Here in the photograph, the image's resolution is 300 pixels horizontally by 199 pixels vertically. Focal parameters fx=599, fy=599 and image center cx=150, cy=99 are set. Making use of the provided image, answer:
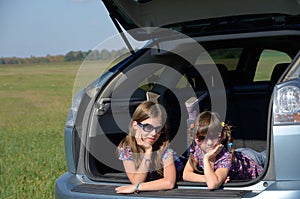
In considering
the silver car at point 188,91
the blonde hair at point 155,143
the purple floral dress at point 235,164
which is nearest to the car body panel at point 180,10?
the silver car at point 188,91

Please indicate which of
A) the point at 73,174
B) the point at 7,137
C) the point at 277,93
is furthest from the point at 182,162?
the point at 7,137

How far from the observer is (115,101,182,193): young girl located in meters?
3.69

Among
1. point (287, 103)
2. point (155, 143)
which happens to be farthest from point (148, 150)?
point (287, 103)

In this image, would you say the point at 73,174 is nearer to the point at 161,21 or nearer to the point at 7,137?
the point at 161,21

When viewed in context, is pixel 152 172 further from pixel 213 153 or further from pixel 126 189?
pixel 213 153

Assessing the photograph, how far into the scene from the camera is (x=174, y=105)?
15.7 ft

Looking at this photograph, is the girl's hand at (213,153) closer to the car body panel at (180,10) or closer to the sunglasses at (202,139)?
the sunglasses at (202,139)

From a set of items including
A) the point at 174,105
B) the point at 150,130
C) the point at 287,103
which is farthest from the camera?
the point at 174,105

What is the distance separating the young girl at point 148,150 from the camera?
Result: 12.1 feet

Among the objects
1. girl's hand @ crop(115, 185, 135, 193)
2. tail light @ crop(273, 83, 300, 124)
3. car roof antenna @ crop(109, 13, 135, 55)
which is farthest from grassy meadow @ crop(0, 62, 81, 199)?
tail light @ crop(273, 83, 300, 124)

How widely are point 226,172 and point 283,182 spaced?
408 millimetres

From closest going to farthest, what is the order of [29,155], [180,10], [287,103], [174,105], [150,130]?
[287,103] → [150,130] → [180,10] → [174,105] → [29,155]

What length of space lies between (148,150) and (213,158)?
41cm

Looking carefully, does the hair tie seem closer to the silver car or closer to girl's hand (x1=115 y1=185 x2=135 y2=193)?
the silver car
